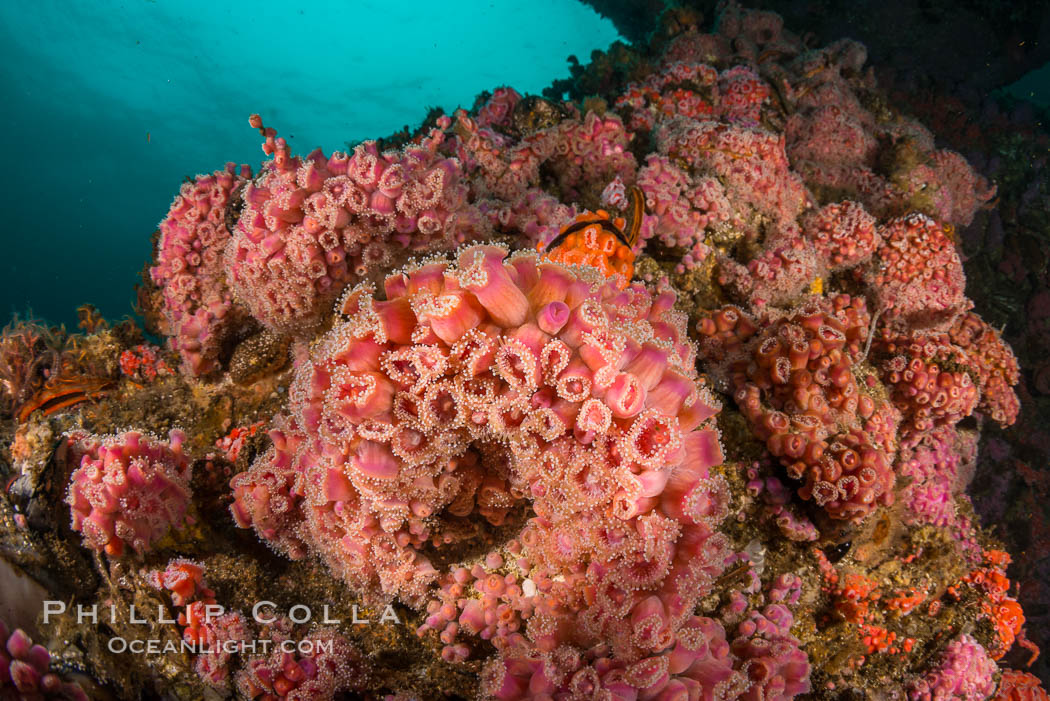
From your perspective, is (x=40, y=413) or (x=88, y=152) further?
(x=88, y=152)

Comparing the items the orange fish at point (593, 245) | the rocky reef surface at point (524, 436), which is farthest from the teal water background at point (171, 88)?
the orange fish at point (593, 245)

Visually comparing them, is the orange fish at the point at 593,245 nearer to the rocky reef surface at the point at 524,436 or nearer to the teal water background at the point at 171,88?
the rocky reef surface at the point at 524,436

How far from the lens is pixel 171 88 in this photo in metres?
49.8

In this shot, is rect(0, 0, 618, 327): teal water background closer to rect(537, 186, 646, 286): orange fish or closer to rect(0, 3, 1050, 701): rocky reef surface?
rect(0, 3, 1050, 701): rocky reef surface

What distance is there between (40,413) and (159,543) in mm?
3137

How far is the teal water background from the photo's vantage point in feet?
141

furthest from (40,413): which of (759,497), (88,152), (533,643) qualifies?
(88,152)

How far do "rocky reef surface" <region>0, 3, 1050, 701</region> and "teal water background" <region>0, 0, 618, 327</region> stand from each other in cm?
4744

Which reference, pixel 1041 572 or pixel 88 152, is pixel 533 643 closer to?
pixel 1041 572

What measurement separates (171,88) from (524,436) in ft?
216

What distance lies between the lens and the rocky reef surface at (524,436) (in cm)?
234

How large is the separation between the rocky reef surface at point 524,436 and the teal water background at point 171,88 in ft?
156

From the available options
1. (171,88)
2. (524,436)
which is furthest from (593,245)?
(171,88)

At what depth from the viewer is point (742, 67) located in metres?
8.71
